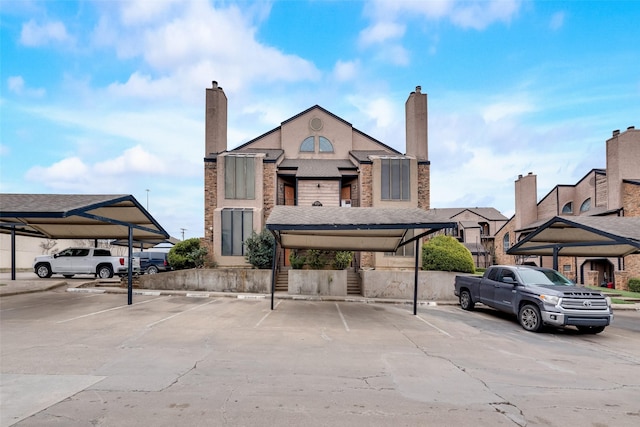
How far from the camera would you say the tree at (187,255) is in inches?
795

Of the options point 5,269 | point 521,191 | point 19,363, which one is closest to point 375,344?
point 19,363

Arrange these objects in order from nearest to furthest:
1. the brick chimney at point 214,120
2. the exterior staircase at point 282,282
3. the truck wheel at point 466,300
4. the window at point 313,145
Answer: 1. the truck wheel at point 466,300
2. the exterior staircase at point 282,282
3. the brick chimney at point 214,120
4. the window at point 313,145

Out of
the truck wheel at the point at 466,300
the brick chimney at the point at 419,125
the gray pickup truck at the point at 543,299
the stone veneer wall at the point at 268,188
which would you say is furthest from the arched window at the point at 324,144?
the gray pickup truck at the point at 543,299

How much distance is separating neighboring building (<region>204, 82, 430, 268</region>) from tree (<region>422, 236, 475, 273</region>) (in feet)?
5.26

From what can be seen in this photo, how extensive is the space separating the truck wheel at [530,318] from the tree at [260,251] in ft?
Answer: 38.4

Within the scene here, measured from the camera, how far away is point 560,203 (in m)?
34.4

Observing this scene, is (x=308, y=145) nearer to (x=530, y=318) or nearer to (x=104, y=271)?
(x=104, y=271)

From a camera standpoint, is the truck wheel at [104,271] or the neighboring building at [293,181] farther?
the truck wheel at [104,271]

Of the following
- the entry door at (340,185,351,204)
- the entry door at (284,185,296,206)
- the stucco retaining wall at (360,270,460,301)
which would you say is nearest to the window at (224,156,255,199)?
the entry door at (284,185,296,206)

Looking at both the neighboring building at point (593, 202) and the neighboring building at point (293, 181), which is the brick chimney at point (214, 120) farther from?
the neighboring building at point (593, 202)

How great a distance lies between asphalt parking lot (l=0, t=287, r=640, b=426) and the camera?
14.8 feet

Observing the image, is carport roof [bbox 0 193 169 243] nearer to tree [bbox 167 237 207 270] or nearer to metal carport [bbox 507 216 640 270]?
tree [bbox 167 237 207 270]

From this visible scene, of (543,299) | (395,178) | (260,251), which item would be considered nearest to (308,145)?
(395,178)

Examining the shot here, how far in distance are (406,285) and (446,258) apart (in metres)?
2.66
